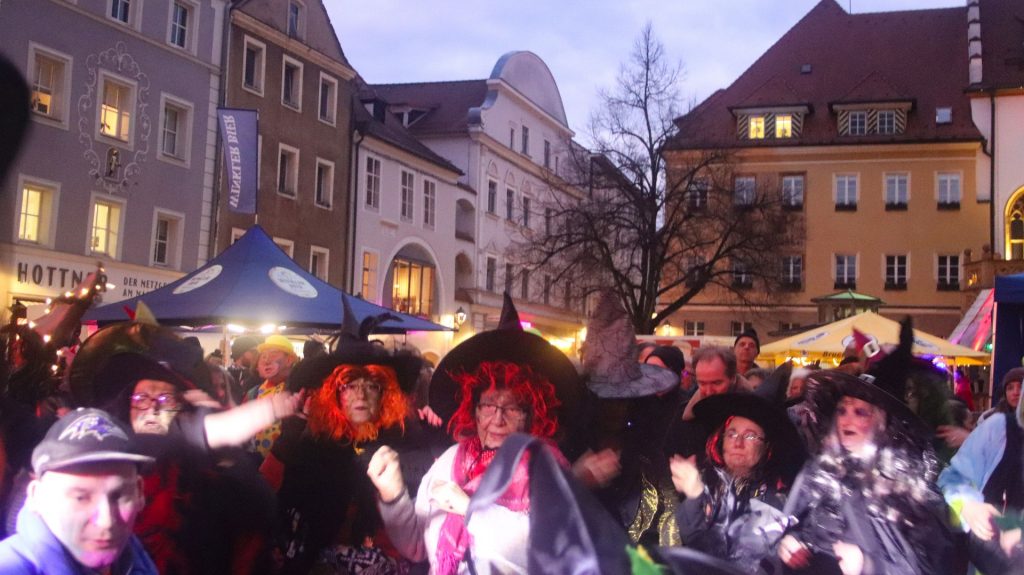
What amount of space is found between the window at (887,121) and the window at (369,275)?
23254mm

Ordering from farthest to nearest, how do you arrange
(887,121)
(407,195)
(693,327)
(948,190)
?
1. (693,327)
2. (887,121)
3. (948,190)
4. (407,195)

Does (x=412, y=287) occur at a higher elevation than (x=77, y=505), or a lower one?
higher

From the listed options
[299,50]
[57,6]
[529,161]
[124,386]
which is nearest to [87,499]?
[124,386]

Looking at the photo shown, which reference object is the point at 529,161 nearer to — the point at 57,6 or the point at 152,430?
the point at 57,6

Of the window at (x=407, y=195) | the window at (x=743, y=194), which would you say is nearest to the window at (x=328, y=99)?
the window at (x=407, y=195)

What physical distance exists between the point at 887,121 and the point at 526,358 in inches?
1790

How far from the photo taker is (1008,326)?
383 inches

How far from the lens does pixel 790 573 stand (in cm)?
362

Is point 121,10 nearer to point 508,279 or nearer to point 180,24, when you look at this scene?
point 180,24

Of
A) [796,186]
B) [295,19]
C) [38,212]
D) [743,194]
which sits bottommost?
[38,212]

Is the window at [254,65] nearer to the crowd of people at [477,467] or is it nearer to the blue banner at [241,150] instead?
the blue banner at [241,150]

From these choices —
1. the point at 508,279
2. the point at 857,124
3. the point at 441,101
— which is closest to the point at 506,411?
the point at 508,279

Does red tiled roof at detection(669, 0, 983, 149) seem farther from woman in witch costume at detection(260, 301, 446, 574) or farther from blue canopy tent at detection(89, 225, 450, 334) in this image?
woman in witch costume at detection(260, 301, 446, 574)

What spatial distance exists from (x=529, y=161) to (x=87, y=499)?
44.3 meters
